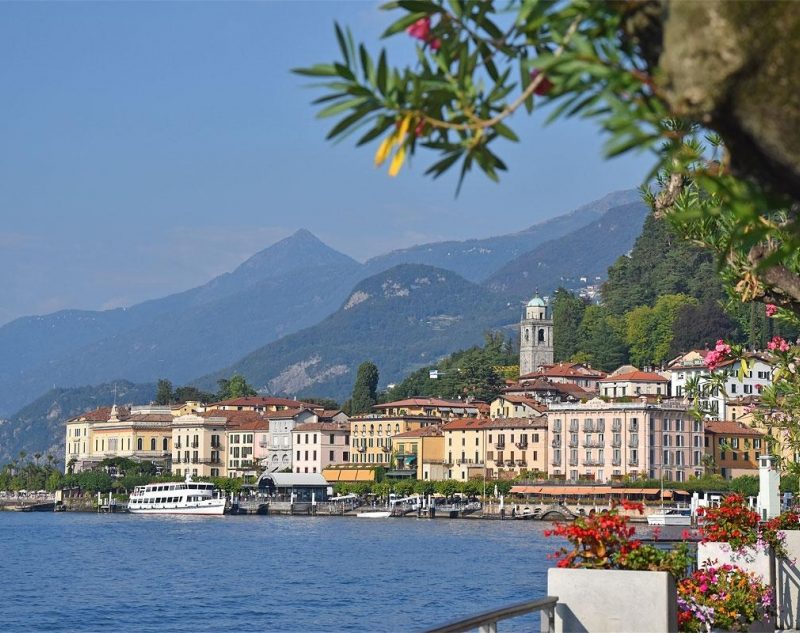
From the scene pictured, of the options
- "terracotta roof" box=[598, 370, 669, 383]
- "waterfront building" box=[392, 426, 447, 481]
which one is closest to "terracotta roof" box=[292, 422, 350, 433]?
"waterfront building" box=[392, 426, 447, 481]

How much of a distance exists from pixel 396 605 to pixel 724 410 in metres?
76.0

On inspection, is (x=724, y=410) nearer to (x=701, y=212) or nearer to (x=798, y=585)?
(x=798, y=585)

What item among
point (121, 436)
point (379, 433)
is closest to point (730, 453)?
point (379, 433)

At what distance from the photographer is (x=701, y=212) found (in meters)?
3.51

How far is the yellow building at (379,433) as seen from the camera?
13225cm

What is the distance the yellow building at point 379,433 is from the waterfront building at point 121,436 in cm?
2810

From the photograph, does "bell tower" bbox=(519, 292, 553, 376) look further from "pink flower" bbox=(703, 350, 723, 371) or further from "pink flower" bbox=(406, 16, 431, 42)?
"pink flower" bbox=(406, 16, 431, 42)

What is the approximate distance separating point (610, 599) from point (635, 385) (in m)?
115

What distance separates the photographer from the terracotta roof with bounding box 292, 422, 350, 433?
139m

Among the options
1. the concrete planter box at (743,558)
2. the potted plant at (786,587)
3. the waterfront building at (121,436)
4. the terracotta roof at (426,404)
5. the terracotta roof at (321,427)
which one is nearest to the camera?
the concrete planter box at (743,558)

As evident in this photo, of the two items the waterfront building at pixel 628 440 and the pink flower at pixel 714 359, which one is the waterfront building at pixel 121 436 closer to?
the waterfront building at pixel 628 440

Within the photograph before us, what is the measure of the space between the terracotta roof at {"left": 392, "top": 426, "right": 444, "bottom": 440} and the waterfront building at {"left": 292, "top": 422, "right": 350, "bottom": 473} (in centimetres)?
931

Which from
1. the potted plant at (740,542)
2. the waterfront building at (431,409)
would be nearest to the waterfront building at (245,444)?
the waterfront building at (431,409)

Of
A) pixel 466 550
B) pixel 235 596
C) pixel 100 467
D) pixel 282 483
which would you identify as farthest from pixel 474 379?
pixel 235 596
